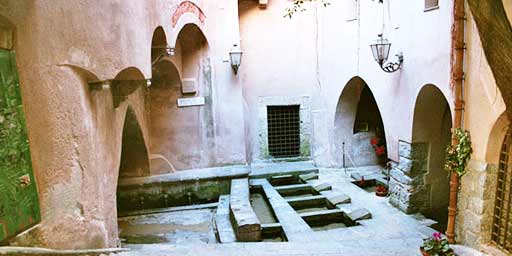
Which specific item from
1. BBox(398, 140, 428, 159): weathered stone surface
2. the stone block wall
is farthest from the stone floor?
BBox(398, 140, 428, 159): weathered stone surface

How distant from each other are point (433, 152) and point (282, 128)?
458 cm

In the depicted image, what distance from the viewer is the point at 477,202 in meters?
4.39

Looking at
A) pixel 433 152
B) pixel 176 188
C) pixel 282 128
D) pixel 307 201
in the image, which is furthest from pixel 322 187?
pixel 176 188

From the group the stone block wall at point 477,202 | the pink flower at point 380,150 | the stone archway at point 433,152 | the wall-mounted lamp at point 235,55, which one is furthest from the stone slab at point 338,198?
the wall-mounted lamp at point 235,55

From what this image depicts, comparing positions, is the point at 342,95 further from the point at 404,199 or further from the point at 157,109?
the point at 157,109

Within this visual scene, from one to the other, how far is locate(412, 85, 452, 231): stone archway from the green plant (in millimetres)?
1814

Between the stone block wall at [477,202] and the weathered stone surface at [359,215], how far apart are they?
1.83 metres

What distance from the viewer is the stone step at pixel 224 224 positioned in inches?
237

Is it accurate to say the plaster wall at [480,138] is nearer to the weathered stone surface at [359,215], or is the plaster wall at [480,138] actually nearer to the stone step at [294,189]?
the weathered stone surface at [359,215]

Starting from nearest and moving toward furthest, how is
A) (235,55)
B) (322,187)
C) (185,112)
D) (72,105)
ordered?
(72,105), (322,187), (235,55), (185,112)

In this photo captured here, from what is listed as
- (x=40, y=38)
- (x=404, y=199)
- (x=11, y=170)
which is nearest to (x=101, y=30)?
(x=40, y=38)

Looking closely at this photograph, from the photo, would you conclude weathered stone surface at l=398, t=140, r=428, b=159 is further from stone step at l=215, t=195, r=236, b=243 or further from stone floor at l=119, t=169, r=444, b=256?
stone step at l=215, t=195, r=236, b=243

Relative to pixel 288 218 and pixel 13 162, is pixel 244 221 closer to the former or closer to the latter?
pixel 288 218

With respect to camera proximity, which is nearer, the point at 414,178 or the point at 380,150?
the point at 414,178
